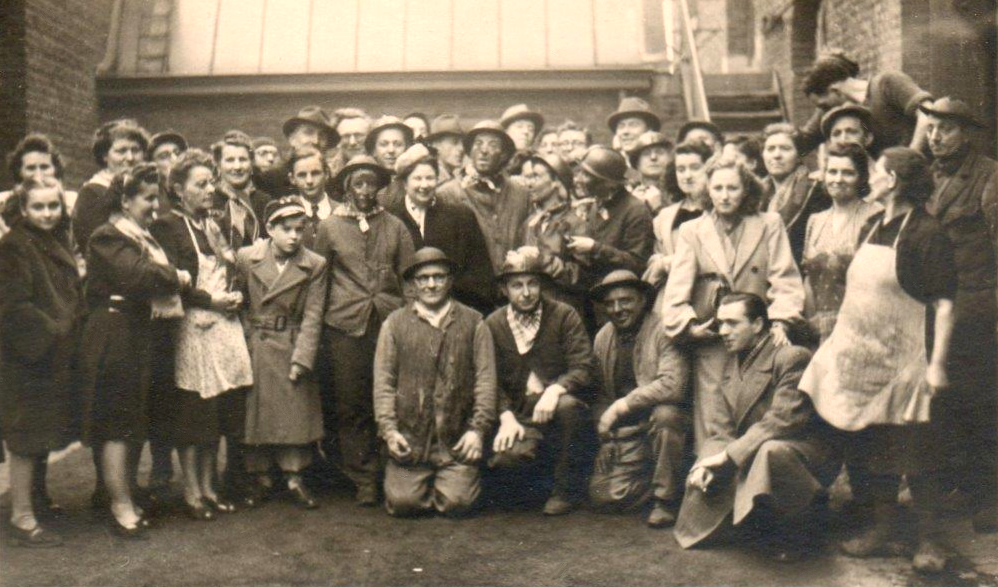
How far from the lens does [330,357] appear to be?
17.5ft

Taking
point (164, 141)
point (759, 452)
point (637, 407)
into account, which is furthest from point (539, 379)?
point (164, 141)

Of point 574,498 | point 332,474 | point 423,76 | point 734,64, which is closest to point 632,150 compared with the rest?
point 574,498

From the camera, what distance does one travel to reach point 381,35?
9180mm

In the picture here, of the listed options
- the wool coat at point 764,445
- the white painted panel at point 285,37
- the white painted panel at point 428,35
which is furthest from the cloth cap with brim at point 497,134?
the white painted panel at point 285,37

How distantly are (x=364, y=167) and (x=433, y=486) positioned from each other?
5.48 ft

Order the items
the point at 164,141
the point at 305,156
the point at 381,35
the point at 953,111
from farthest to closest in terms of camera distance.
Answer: the point at 381,35 < the point at 164,141 < the point at 305,156 < the point at 953,111

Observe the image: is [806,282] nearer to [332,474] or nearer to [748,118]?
[332,474]

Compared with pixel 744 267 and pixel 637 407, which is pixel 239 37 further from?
pixel 744 267

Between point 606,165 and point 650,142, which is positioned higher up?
point 650,142

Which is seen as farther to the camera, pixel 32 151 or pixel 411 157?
pixel 411 157

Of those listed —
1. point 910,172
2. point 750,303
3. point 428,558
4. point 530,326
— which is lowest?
point 428,558

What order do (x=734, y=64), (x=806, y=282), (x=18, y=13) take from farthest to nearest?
(x=734, y=64) → (x=18, y=13) → (x=806, y=282)

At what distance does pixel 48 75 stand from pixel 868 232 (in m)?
6.31

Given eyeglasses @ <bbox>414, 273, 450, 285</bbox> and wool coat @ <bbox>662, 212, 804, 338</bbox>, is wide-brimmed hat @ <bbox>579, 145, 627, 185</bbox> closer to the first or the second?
wool coat @ <bbox>662, 212, 804, 338</bbox>
